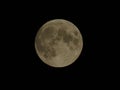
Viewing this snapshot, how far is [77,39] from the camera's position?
20.7 feet

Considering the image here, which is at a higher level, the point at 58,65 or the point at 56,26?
the point at 56,26

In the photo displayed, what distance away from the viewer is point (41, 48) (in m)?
6.26

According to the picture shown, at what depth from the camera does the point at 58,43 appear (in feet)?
20.2

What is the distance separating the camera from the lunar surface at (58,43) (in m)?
6.15

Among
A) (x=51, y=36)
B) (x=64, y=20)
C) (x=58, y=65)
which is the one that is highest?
(x=64, y=20)

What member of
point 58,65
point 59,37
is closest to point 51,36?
point 59,37

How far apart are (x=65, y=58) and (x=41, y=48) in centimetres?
49

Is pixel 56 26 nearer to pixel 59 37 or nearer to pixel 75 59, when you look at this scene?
pixel 59 37

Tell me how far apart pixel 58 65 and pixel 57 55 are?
0.24 metres

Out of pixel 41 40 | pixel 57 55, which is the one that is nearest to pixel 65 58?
pixel 57 55

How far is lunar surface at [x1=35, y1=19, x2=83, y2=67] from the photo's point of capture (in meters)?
6.15

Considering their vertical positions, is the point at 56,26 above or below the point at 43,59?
above

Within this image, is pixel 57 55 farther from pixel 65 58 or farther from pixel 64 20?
pixel 64 20

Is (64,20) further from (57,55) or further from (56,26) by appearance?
(57,55)
